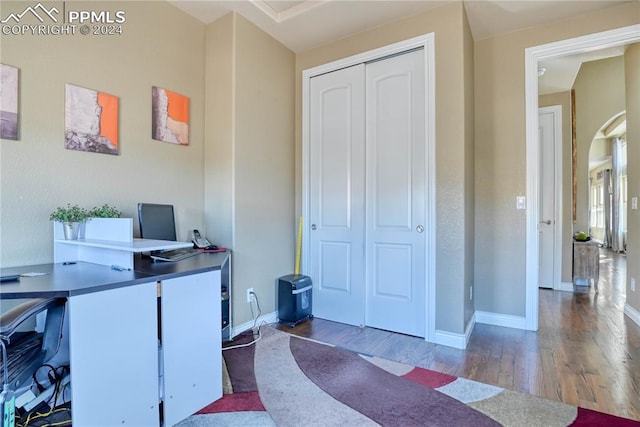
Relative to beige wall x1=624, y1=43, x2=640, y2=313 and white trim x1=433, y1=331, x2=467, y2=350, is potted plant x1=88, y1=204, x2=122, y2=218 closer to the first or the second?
white trim x1=433, y1=331, x2=467, y2=350

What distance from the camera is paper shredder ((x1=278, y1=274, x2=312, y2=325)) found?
2938 millimetres

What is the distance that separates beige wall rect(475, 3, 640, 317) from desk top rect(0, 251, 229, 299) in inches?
98.5

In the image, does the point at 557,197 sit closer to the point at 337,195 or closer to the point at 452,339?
the point at 452,339

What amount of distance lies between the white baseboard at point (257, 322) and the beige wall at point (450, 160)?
1447 millimetres

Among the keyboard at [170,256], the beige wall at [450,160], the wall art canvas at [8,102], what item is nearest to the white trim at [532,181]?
the beige wall at [450,160]

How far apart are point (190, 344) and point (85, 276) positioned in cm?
58

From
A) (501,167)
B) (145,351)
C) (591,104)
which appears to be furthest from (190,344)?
(591,104)

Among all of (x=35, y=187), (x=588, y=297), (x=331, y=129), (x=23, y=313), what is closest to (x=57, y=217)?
(x=35, y=187)

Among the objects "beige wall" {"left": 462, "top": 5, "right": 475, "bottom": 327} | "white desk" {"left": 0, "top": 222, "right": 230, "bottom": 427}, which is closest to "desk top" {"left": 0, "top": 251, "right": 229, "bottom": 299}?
"white desk" {"left": 0, "top": 222, "right": 230, "bottom": 427}

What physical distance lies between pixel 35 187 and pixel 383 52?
2720mm

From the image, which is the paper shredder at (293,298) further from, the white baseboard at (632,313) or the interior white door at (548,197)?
the interior white door at (548,197)

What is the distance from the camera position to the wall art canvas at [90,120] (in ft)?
6.66

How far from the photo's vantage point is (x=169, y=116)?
259cm

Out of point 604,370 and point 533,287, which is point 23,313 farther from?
point 533,287
